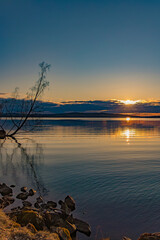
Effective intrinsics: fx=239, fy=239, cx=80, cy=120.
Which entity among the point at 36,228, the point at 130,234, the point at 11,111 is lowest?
the point at 130,234

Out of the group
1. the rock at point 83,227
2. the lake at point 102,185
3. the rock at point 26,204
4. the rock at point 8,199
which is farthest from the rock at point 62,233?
the rock at point 8,199

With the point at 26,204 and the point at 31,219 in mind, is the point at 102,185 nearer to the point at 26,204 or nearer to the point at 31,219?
the point at 26,204

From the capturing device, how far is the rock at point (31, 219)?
8.59 meters

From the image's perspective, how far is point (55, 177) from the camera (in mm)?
17453

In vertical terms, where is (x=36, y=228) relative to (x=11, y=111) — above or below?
below

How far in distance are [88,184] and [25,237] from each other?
8660mm

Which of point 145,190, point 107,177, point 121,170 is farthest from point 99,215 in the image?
point 121,170

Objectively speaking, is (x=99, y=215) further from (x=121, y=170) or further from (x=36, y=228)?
(x=121, y=170)

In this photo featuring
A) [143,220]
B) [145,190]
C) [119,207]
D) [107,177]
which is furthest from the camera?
[107,177]

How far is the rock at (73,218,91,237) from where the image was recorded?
930 centimetres

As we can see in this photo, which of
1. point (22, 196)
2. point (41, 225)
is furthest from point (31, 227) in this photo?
point (22, 196)

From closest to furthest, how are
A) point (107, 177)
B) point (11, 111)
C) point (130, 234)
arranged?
point (130, 234), point (107, 177), point (11, 111)

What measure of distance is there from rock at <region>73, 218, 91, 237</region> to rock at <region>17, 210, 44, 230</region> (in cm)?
155

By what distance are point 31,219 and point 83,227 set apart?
7.08 feet
